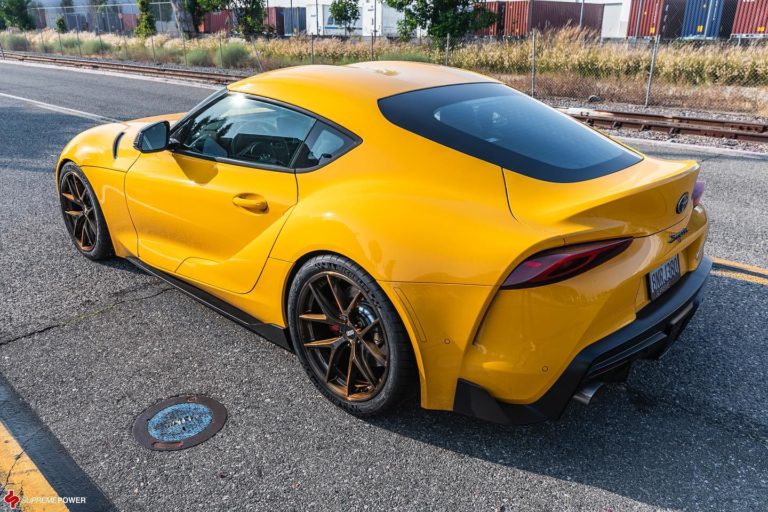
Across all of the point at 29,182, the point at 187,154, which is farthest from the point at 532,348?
the point at 29,182

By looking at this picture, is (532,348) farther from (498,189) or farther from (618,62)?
(618,62)

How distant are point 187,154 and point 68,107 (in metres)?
12.1

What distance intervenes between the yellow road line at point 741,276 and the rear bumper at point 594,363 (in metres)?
2.05

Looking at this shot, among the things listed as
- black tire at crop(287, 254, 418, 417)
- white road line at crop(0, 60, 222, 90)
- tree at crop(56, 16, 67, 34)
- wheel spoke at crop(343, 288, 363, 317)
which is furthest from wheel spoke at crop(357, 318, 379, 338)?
tree at crop(56, 16, 67, 34)

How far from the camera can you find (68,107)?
13734 millimetres

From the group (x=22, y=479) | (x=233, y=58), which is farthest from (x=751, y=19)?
(x=22, y=479)

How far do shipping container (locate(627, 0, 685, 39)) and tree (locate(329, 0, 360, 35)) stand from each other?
57.0 feet

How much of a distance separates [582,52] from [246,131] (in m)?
17.4

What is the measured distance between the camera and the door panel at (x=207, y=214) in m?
3.03

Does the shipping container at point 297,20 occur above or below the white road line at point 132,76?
above

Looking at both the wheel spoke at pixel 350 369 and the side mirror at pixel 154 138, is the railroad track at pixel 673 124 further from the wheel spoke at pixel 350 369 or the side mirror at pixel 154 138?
the wheel spoke at pixel 350 369

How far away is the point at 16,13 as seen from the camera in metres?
52.3

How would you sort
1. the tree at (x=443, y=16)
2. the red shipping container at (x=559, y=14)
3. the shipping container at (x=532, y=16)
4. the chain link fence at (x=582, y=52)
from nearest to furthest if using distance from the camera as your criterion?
the chain link fence at (x=582, y=52), the tree at (x=443, y=16), the shipping container at (x=532, y=16), the red shipping container at (x=559, y=14)

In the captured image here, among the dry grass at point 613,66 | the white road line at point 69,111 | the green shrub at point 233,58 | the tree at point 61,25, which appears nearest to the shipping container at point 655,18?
the dry grass at point 613,66
